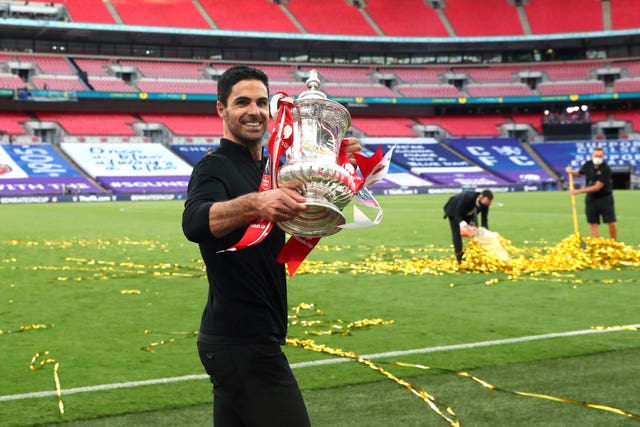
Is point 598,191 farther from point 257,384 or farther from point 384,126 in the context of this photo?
point 384,126

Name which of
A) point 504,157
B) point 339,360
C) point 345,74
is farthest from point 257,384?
point 345,74

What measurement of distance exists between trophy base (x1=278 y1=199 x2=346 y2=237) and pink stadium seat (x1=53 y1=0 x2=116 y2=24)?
221 feet

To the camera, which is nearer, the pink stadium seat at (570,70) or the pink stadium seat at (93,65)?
the pink stadium seat at (93,65)

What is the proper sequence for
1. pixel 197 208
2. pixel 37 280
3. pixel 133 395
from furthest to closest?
pixel 37 280
pixel 133 395
pixel 197 208

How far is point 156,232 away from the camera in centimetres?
2314

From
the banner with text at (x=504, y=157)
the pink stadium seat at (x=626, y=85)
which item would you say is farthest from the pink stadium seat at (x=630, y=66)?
the banner with text at (x=504, y=157)

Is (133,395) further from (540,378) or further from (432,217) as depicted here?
(432,217)

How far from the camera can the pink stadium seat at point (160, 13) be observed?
2687 inches

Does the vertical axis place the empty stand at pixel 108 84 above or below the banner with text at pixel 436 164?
above

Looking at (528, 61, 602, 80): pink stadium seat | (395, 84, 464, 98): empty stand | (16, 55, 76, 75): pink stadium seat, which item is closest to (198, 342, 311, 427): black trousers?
(16, 55, 76, 75): pink stadium seat

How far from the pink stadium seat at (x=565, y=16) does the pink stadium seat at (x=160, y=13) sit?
104 ft

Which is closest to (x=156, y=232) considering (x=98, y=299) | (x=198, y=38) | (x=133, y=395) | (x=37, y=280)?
(x=37, y=280)

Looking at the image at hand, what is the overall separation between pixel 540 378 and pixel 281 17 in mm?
70021

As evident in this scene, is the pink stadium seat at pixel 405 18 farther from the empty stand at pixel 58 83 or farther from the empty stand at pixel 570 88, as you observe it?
the empty stand at pixel 58 83
